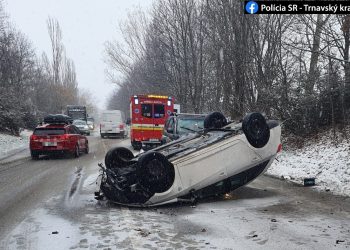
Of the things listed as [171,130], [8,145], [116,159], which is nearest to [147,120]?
[171,130]

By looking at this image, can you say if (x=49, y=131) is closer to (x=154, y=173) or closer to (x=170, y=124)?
(x=170, y=124)

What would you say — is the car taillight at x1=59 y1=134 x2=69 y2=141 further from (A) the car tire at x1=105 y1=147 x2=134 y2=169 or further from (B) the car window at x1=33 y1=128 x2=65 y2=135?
(A) the car tire at x1=105 y1=147 x2=134 y2=169

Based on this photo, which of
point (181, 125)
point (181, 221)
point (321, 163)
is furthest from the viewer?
point (181, 125)

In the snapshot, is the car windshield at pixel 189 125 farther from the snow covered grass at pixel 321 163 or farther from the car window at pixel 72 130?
the car window at pixel 72 130

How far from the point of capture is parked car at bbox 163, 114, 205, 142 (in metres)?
13.5

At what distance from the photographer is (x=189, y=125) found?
13.9m

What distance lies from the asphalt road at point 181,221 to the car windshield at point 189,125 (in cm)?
415

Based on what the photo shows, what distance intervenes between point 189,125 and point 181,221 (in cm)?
757

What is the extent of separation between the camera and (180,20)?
2783 cm

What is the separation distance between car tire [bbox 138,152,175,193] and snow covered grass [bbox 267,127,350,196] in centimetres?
388

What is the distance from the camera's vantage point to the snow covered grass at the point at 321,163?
32.3 ft

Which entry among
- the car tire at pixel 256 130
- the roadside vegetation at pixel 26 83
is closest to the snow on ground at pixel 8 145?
the roadside vegetation at pixel 26 83

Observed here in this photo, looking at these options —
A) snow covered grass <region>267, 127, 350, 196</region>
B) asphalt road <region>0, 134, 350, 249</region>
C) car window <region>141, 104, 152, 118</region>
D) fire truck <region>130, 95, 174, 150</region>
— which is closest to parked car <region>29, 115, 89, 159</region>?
fire truck <region>130, 95, 174, 150</region>

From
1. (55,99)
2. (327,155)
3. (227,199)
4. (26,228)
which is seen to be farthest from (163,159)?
(55,99)
